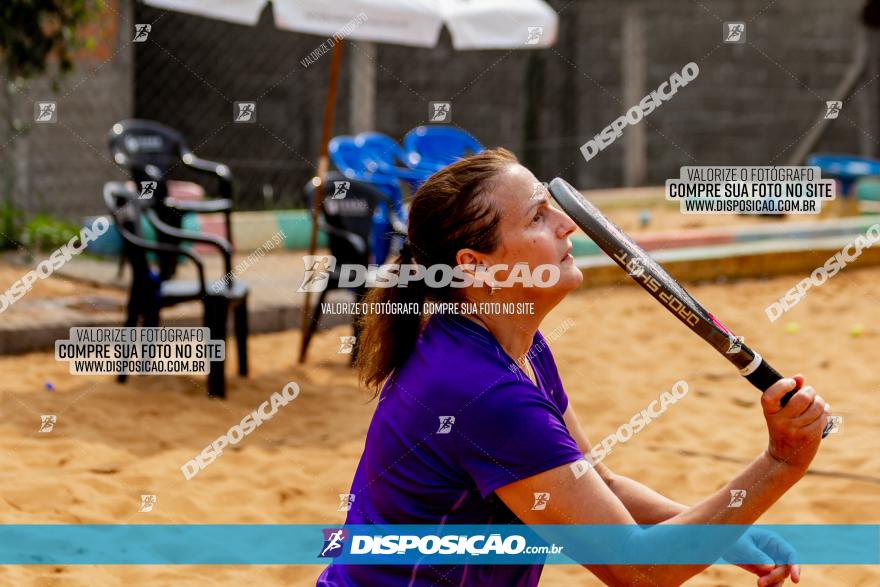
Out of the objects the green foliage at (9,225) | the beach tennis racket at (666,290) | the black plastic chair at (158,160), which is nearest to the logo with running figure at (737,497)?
the beach tennis racket at (666,290)

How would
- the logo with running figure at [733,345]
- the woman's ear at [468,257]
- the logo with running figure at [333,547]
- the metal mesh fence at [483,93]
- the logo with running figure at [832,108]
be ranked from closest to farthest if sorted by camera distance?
the logo with running figure at [733,345], the woman's ear at [468,257], the logo with running figure at [333,547], the logo with running figure at [832,108], the metal mesh fence at [483,93]

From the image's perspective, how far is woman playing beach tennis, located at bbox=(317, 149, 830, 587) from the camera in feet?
6.47

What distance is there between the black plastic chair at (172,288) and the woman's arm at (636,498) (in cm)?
323

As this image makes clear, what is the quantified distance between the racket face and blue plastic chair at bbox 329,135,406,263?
13.3 ft

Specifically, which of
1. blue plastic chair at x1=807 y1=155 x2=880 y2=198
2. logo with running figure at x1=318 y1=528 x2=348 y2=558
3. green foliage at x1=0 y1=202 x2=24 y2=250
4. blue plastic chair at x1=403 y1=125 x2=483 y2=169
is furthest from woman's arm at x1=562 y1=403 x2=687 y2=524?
blue plastic chair at x1=807 y1=155 x2=880 y2=198

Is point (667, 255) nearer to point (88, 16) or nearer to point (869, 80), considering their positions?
point (88, 16)

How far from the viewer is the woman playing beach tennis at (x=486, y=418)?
6.47 ft

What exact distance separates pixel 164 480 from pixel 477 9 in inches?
177

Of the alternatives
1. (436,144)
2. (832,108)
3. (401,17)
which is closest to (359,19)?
(401,17)

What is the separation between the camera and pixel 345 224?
643 centimetres

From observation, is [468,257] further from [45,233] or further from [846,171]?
[846,171]

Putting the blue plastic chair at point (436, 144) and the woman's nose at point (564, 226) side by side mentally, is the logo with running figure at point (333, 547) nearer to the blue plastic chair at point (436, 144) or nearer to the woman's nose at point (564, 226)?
the woman's nose at point (564, 226)

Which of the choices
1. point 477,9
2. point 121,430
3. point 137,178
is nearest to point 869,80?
point 477,9

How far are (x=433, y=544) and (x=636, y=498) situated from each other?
59cm
